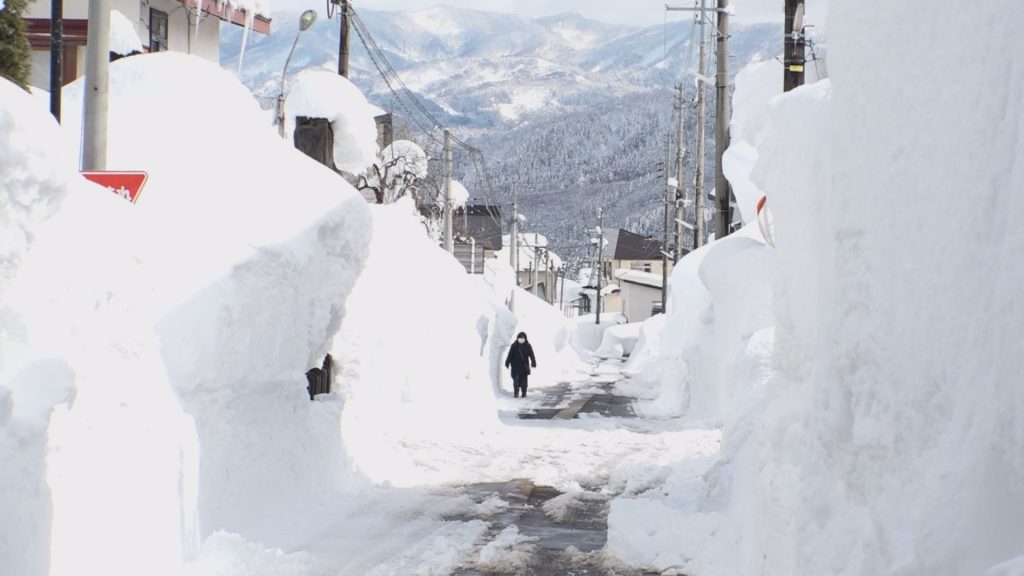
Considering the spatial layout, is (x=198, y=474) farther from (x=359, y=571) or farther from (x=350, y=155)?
(x=350, y=155)

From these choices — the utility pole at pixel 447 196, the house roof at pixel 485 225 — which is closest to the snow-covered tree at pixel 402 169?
the utility pole at pixel 447 196

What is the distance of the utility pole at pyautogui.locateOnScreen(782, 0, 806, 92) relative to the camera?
1499cm

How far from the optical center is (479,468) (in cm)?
1398

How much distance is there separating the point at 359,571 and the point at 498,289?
120 ft

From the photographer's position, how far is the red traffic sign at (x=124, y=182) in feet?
29.9

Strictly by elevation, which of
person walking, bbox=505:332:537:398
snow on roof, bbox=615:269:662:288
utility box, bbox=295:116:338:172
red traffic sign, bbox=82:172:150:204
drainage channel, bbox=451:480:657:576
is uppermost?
utility box, bbox=295:116:338:172

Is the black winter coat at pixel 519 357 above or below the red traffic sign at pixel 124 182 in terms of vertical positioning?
below

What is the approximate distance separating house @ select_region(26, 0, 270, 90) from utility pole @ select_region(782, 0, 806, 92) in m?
13.2

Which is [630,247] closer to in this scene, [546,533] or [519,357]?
[519,357]

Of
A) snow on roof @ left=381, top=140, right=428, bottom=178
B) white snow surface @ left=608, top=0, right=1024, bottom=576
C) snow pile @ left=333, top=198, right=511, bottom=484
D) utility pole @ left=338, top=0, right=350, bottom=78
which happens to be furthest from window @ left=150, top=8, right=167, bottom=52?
white snow surface @ left=608, top=0, right=1024, bottom=576

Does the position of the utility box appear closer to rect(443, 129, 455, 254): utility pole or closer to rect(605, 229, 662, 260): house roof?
rect(443, 129, 455, 254): utility pole

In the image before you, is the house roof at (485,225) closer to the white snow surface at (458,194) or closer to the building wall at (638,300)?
the building wall at (638,300)

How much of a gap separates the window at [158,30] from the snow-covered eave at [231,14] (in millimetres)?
741

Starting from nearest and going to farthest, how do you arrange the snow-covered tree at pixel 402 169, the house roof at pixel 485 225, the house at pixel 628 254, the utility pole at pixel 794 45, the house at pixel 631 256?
the utility pole at pixel 794 45 → the snow-covered tree at pixel 402 169 → the house roof at pixel 485 225 → the house at pixel 628 254 → the house at pixel 631 256
